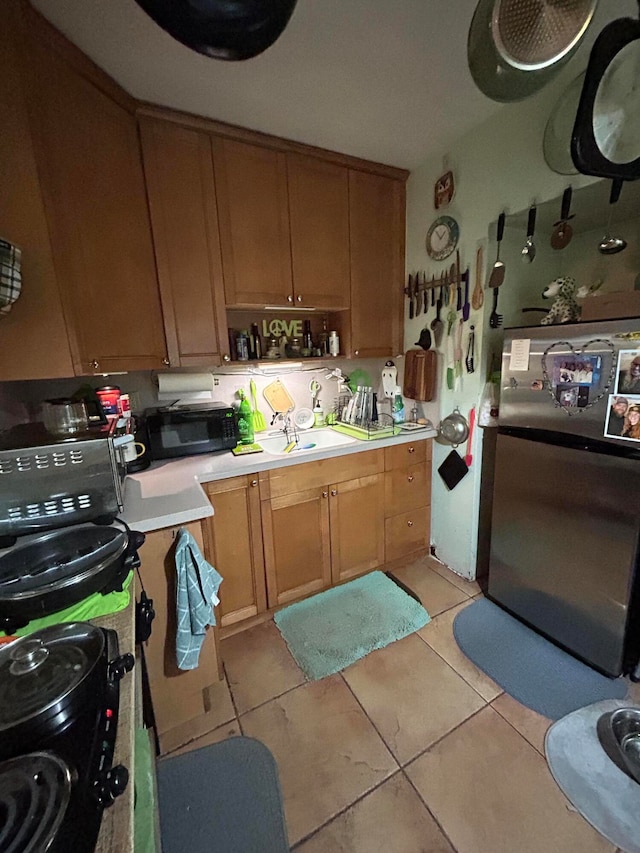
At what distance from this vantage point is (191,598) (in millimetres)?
1236

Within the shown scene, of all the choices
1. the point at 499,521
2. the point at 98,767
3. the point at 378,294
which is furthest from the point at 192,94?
the point at 499,521

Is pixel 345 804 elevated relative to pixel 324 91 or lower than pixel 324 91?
lower

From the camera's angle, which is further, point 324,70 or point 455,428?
point 455,428

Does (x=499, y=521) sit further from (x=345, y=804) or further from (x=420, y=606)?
(x=345, y=804)

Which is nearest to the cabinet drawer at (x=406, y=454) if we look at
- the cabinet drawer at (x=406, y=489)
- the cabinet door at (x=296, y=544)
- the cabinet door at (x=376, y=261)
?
the cabinet drawer at (x=406, y=489)

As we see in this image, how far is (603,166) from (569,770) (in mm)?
2018

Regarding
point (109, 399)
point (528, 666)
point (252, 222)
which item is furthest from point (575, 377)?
point (109, 399)

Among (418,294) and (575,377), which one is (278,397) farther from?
(575,377)

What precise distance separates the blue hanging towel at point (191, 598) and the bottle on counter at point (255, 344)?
1142 millimetres

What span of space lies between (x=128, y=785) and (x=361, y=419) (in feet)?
6.49

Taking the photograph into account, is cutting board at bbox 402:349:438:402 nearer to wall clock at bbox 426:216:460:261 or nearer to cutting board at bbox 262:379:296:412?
wall clock at bbox 426:216:460:261

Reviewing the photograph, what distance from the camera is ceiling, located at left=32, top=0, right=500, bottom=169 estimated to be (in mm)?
1123

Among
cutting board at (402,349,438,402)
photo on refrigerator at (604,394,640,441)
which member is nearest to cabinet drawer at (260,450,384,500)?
cutting board at (402,349,438,402)

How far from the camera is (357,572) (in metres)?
2.16
